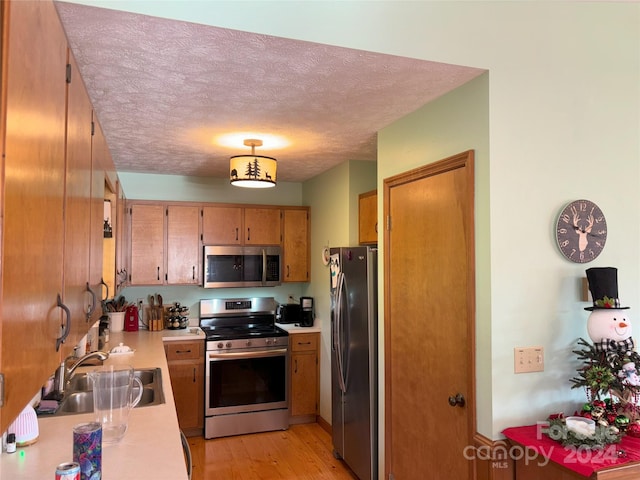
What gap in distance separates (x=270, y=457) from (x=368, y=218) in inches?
83.4

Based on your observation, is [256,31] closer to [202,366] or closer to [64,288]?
[64,288]

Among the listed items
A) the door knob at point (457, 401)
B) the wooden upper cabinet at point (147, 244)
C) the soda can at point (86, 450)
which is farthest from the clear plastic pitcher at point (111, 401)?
the wooden upper cabinet at point (147, 244)

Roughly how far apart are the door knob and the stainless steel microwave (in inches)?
111

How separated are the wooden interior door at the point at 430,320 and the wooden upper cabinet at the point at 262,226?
2.15 meters

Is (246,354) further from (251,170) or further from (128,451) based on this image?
(128,451)

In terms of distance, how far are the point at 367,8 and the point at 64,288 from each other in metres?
1.51

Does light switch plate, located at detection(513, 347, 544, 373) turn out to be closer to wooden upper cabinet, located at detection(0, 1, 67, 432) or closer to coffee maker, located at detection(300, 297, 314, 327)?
wooden upper cabinet, located at detection(0, 1, 67, 432)

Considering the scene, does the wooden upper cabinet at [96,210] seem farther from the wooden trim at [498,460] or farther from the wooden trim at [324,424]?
the wooden trim at [324,424]

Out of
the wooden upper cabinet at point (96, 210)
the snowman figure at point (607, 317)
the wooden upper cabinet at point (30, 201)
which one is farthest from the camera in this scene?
the snowman figure at point (607, 317)

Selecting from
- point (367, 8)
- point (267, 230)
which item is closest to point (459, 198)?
point (367, 8)

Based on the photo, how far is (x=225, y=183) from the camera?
4949 mm

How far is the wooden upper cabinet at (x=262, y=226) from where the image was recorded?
4809mm

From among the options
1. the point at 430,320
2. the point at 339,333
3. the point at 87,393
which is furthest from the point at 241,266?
the point at 430,320

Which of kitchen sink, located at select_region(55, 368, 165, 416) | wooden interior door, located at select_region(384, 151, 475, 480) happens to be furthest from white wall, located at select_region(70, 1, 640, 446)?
kitchen sink, located at select_region(55, 368, 165, 416)
